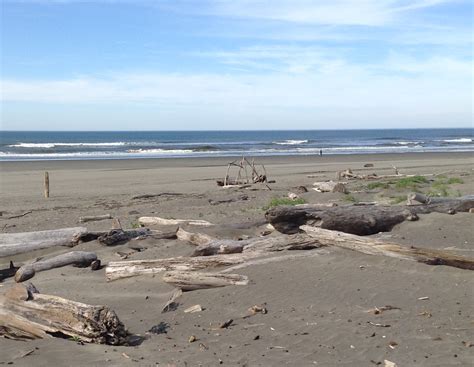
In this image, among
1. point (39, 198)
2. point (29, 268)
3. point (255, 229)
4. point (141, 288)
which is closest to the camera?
point (141, 288)

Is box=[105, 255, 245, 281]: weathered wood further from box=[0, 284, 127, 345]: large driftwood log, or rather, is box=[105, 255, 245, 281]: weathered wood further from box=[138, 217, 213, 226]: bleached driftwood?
box=[138, 217, 213, 226]: bleached driftwood

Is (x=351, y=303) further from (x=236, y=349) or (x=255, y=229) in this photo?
(x=255, y=229)

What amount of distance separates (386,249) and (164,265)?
278 cm

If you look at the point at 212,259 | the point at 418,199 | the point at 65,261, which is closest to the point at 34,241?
the point at 65,261

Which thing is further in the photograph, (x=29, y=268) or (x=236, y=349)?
(x=29, y=268)

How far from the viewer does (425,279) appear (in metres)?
7.21

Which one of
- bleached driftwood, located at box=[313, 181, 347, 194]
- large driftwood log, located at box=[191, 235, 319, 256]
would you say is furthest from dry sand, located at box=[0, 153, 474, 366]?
bleached driftwood, located at box=[313, 181, 347, 194]

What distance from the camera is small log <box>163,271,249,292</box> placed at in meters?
7.30

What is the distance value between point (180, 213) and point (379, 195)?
4810 millimetres

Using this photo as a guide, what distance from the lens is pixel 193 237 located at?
9.82 m

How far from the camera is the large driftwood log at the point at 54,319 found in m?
5.56

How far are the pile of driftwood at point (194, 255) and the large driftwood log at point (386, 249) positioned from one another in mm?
11

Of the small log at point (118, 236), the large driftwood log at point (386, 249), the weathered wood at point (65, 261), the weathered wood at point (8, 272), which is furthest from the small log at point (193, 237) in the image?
the weathered wood at point (8, 272)

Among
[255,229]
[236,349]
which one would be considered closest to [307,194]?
[255,229]
